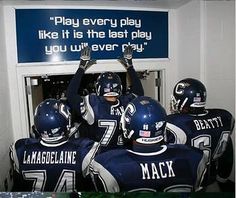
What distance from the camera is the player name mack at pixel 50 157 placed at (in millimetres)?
1276

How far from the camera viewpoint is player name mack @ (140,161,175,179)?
999 millimetres

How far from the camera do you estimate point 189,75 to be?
2.46 meters

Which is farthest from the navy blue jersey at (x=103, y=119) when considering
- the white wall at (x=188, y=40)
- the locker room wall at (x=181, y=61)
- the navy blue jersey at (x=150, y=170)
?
the white wall at (x=188, y=40)

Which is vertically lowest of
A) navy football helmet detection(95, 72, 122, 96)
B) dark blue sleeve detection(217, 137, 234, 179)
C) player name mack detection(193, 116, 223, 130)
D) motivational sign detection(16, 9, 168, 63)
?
dark blue sleeve detection(217, 137, 234, 179)

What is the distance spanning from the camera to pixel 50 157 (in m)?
1.29

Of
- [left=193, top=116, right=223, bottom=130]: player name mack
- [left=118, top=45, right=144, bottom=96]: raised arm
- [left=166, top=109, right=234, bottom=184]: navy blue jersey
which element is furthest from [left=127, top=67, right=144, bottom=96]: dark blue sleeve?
[left=193, top=116, right=223, bottom=130]: player name mack

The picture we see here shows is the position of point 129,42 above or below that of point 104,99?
above

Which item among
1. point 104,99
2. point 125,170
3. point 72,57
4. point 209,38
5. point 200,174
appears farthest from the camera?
point 72,57

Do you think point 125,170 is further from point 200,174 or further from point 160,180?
point 200,174

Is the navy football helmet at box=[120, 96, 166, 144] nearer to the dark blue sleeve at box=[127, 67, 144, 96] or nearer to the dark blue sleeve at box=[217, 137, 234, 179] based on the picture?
the dark blue sleeve at box=[217, 137, 234, 179]

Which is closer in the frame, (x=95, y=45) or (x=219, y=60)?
(x=219, y=60)

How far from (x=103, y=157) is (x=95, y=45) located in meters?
1.54

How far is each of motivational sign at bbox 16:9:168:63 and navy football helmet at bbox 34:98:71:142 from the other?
3.17 ft

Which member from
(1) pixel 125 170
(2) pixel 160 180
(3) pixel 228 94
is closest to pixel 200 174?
(2) pixel 160 180
